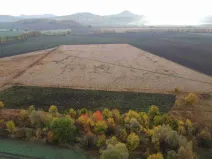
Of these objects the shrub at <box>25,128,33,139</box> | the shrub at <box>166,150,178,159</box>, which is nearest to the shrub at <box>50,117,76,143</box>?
the shrub at <box>25,128,33,139</box>

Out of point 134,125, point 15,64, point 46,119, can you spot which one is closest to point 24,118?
point 46,119

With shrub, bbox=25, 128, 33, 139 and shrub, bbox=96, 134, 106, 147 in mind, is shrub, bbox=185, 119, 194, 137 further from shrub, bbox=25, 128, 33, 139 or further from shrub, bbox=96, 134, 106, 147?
shrub, bbox=25, 128, 33, 139

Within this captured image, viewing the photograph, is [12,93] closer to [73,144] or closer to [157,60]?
[73,144]

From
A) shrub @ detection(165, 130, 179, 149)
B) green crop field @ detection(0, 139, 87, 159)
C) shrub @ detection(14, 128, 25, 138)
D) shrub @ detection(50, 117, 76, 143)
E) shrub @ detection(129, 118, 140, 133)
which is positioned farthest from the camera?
shrub @ detection(14, 128, 25, 138)

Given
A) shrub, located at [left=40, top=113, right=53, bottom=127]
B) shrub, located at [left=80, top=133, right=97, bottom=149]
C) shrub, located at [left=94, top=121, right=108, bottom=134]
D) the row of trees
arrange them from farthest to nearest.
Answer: shrub, located at [left=40, top=113, right=53, bottom=127]
shrub, located at [left=94, top=121, right=108, bottom=134]
shrub, located at [left=80, top=133, right=97, bottom=149]
the row of trees

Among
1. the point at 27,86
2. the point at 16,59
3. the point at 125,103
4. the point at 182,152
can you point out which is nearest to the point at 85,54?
the point at 16,59

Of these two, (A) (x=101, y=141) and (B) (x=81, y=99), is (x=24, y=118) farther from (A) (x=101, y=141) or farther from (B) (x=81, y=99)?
(A) (x=101, y=141)
